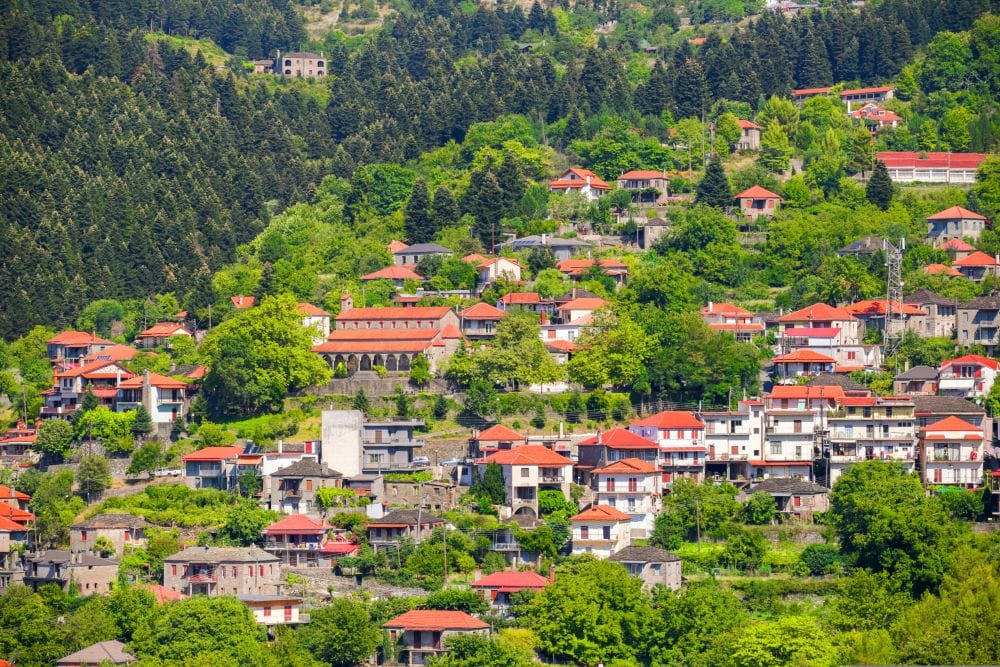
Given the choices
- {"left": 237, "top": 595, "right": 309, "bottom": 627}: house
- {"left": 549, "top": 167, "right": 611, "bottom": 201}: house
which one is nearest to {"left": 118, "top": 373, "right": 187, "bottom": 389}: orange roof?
{"left": 237, "top": 595, "right": 309, "bottom": 627}: house

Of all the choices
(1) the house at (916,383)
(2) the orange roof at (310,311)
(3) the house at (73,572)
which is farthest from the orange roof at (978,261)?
(3) the house at (73,572)

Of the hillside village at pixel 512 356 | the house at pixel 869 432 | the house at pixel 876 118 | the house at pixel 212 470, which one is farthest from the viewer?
the house at pixel 876 118

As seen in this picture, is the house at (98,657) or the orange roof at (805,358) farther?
the orange roof at (805,358)

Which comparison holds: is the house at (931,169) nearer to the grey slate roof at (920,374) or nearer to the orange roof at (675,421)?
the grey slate roof at (920,374)

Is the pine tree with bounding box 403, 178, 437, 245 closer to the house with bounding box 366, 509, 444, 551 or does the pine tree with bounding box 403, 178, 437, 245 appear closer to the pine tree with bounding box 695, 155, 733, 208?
the pine tree with bounding box 695, 155, 733, 208

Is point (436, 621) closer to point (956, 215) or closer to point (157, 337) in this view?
point (157, 337)


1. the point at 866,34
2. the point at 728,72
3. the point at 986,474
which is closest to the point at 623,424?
the point at 986,474
